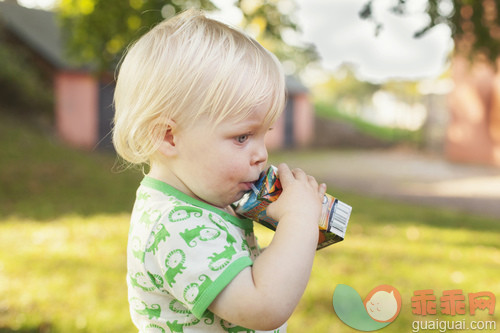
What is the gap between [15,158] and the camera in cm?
1070

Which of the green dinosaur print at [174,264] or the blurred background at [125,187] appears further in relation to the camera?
the blurred background at [125,187]

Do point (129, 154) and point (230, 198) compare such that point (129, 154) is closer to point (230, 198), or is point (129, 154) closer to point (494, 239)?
point (230, 198)

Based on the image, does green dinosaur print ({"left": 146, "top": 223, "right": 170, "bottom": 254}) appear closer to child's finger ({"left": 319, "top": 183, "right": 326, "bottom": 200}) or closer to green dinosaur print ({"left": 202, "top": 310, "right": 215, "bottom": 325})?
green dinosaur print ({"left": 202, "top": 310, "right": 215, "bottom": 325})

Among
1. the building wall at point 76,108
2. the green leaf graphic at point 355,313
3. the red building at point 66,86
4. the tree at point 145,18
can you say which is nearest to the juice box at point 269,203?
the green leaf graphic at point 355,313

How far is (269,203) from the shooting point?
4.59 ft

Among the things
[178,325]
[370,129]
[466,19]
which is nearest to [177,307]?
[178,325]

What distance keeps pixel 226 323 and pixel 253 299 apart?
0.66 ft

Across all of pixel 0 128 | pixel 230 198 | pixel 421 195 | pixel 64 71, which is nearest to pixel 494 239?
pixel 421 195

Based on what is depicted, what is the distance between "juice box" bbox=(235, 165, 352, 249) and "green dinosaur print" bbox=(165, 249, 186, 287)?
266 millimetres

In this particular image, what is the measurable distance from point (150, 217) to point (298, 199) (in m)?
0.39

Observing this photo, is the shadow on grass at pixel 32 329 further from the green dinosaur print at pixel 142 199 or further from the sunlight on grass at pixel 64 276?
the green dinosaur print at pixel 142 199

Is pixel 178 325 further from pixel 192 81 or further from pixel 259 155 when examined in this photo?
pixel 192 81

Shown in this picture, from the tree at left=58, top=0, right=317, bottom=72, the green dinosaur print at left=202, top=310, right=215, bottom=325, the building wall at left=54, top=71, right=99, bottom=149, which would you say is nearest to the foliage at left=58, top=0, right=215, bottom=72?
the tree at left=58, top=0, right=317, bottom=72

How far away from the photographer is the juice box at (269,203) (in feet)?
4.53
